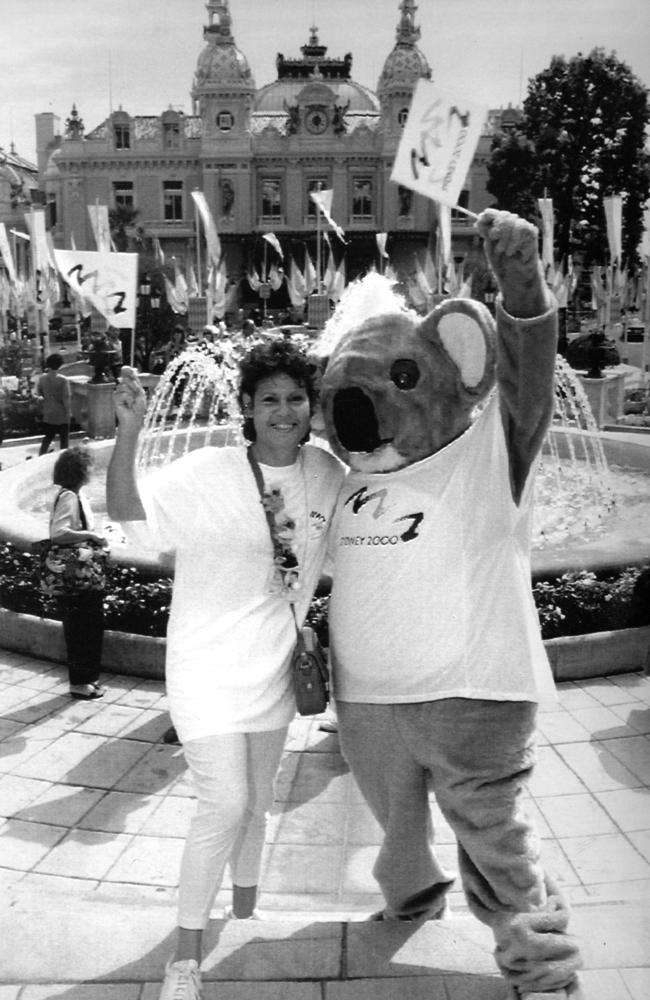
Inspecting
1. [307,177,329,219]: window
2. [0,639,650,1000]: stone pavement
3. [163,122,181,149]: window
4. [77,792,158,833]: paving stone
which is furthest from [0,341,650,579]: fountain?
[163,122,181,149]: window

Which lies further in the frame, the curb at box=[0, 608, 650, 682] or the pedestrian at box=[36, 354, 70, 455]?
the pedestrian at box=[36, 354, 70, 455]

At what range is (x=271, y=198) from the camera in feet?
190

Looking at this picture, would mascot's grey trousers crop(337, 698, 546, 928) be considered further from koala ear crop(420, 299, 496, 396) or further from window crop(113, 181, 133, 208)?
window crop(113, 181, 133, 208)

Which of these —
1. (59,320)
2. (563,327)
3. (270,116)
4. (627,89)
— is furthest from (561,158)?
(270,116)

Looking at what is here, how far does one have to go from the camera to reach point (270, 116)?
6153cm

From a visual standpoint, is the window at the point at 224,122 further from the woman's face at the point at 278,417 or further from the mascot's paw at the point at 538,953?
the mascot's paw at the point at 538,953

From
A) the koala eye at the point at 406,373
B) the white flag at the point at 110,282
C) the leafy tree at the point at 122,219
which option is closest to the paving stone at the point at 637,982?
the koala eye at the point at 406,373

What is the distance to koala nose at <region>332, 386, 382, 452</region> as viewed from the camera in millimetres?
2832

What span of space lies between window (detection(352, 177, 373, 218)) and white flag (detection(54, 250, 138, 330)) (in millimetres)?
51459

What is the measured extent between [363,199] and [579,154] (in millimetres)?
24606

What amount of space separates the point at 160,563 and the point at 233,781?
3.57m

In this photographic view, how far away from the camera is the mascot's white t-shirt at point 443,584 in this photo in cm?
265

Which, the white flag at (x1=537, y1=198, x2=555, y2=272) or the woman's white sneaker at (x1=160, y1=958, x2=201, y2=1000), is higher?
the white flag at (x1=537, y1=198, x2=555, y2=272)

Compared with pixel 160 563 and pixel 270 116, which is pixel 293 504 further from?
pixel 270 116
